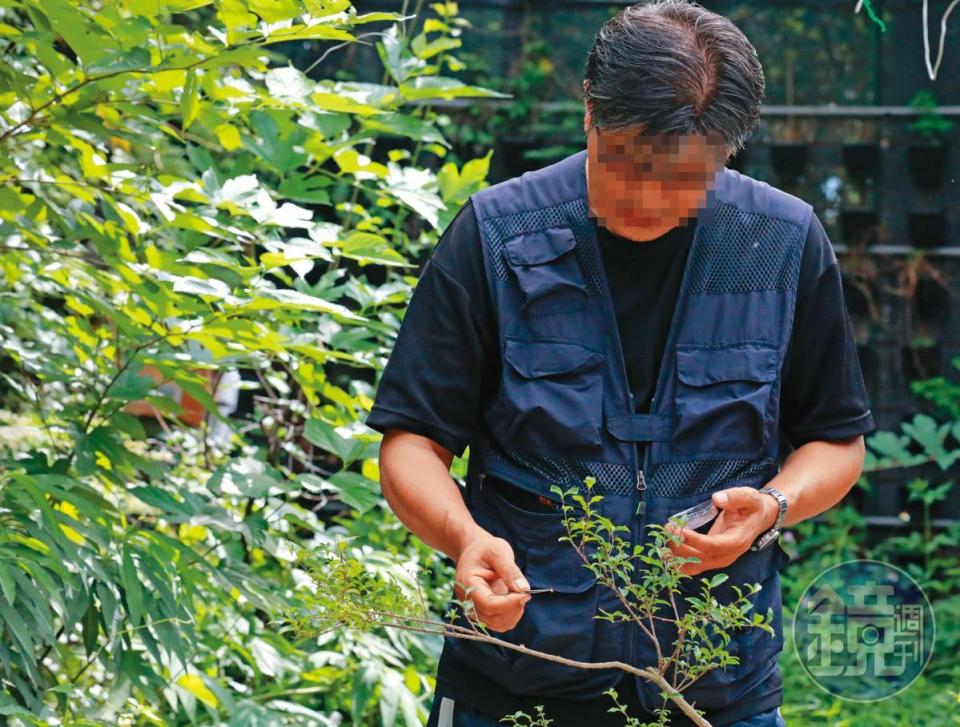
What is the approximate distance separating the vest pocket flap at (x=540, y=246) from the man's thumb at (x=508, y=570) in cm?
38

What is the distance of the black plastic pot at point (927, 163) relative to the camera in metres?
4.66

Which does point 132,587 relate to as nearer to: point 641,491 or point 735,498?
point 641,491

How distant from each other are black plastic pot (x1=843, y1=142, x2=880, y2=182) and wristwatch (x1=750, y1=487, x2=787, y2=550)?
346 cm

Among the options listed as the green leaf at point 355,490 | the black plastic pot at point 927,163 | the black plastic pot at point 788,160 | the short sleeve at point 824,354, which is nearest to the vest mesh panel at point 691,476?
the short sleeve at point 824,354

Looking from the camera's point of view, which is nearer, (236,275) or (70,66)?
(70,66)

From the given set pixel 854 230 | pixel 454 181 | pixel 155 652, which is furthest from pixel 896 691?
pixel 155 652

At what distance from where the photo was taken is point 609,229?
5.18 feet

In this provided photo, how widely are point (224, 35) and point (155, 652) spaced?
1032 mm

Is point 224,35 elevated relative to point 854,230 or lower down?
elevated

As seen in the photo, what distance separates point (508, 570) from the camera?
1378mm

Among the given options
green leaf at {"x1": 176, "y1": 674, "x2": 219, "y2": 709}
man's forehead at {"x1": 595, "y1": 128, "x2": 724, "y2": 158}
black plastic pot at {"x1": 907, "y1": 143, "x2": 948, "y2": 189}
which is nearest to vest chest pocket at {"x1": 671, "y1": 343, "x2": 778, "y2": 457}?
man's forehead at {"x1": 595, "y1": 128, "x2": 724, "y2": 158}

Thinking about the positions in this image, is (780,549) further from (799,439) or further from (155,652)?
(155,652)

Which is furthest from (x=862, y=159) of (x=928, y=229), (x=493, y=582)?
(x=493, y=582)

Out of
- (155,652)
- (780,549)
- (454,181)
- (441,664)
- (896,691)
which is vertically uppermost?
(454,181)
